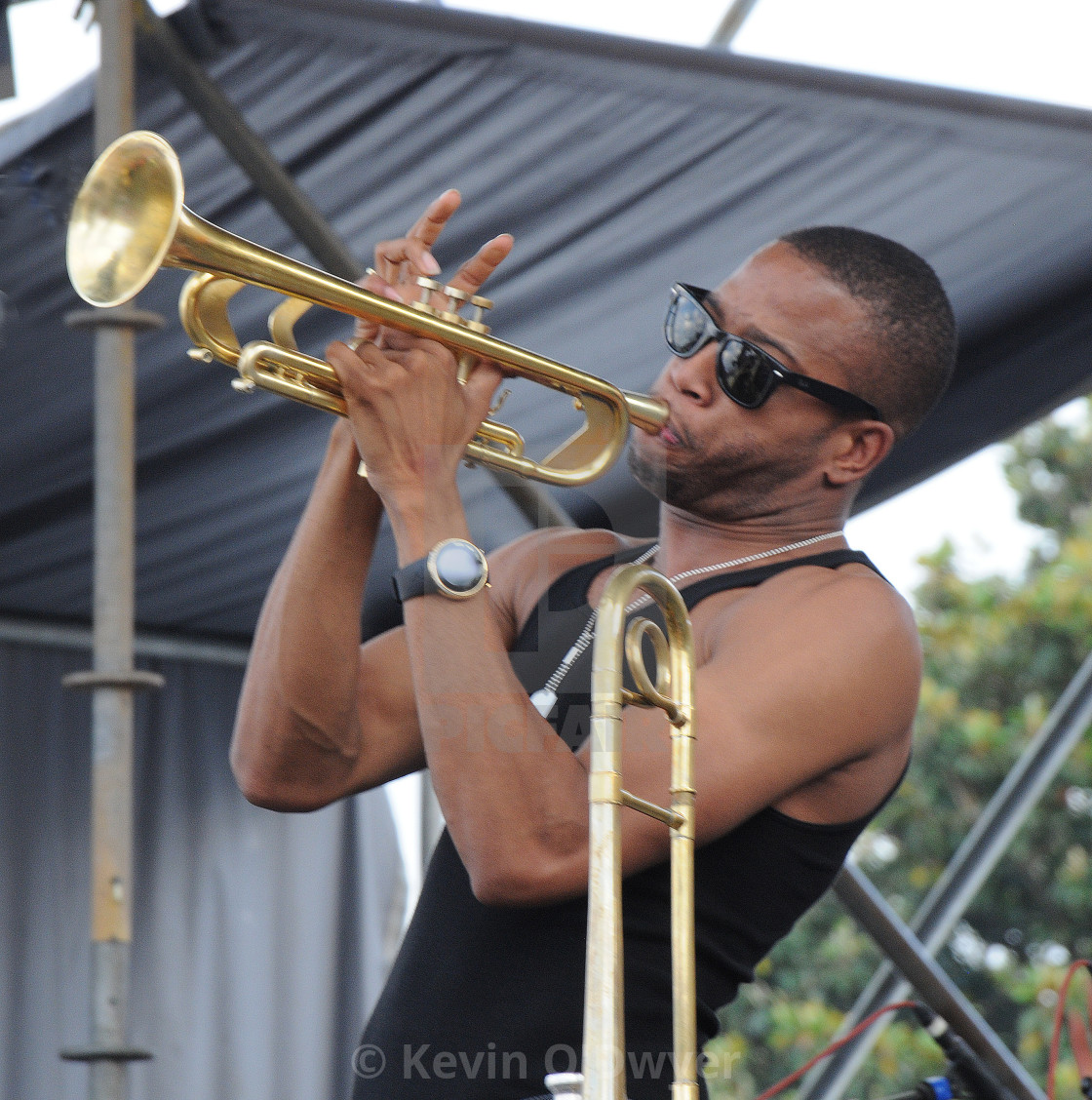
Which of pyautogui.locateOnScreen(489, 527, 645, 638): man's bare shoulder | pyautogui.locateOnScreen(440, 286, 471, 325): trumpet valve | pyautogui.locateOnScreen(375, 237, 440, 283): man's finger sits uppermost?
pyautogui.locateOnScreen(375, 237, 440, 283): man's finger

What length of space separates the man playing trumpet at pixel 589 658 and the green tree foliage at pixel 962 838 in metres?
9.96

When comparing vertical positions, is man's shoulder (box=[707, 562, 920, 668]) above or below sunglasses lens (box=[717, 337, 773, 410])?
below

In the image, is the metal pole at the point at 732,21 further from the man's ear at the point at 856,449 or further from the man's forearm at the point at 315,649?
the man's forearm at the point at 315,649

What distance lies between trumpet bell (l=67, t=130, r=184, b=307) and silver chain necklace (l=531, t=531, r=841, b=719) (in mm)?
786

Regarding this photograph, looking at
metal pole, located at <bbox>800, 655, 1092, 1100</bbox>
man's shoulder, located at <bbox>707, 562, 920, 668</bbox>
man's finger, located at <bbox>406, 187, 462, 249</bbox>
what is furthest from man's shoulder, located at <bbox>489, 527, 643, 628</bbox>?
metal pole, located at <bbox>800, 655, 1092, 1100</bbox>

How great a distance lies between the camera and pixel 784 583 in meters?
2.27

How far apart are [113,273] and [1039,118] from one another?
207 cm

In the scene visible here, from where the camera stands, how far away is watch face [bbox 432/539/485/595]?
199 centimetres

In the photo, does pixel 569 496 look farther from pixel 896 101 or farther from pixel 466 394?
pixel 466 394

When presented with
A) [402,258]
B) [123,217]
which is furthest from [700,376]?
[123,217]

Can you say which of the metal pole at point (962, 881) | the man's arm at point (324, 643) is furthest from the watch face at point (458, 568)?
the metal pole at point (962, 881)

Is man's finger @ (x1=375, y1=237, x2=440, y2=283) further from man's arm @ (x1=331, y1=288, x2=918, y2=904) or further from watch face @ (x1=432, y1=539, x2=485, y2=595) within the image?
watch face @ (x1=432, y1=539, x2=485, y2=595)

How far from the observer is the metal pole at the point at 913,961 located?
3.81 metres

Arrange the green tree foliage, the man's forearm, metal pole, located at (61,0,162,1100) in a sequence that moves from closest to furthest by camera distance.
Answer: the man's forearm, metal pole, located at (61,0,162,1100), the green tree foliage
